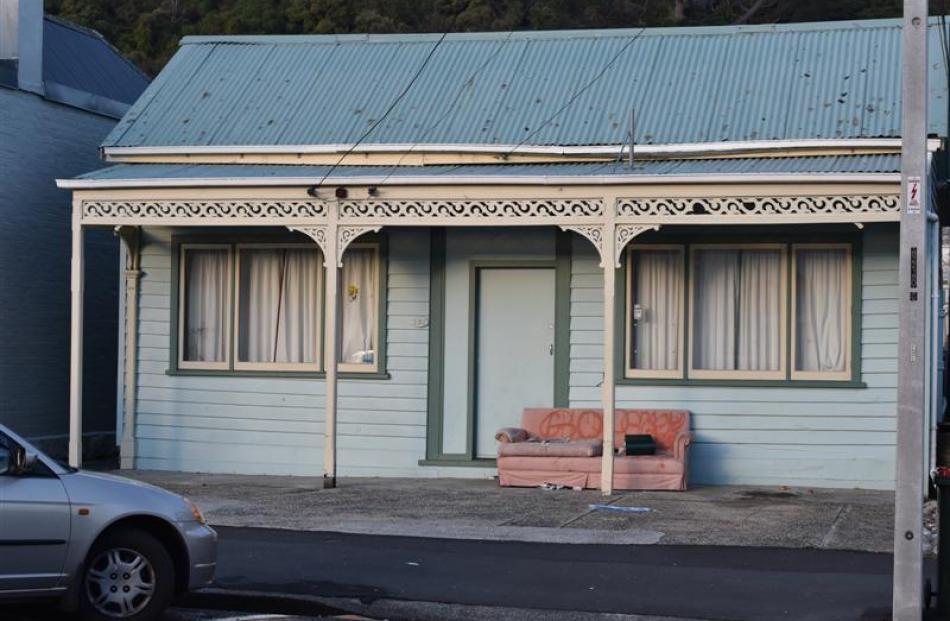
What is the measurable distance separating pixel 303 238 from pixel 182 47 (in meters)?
3.60

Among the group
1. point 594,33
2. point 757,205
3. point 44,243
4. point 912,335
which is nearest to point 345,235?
point 757,205

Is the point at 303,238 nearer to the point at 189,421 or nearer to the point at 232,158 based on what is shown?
the point at 232,158

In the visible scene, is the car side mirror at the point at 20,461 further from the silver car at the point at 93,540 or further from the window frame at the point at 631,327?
the window frame at the point at 631,327

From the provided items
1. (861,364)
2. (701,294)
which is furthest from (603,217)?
(861,364)

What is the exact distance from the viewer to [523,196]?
1503 centimetres

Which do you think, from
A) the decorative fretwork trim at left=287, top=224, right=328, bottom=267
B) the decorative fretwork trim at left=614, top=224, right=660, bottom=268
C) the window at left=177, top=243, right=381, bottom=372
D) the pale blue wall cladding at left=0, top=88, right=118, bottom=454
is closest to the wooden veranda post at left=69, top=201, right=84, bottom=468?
the window at left=177, top=243, right=381, bottom=372

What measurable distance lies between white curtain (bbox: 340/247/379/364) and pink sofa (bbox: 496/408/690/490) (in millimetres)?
2178

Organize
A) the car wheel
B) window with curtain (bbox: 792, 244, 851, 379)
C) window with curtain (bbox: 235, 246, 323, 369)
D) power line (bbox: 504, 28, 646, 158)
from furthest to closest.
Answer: window with curtain (bbox: 235, 246, 323, 369) → power line (bbox: 504, 28, 646, 158) → window with curtain (bbox: 792, 244, 851, 379) → the car wheel

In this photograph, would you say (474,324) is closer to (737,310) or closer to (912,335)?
(737,310)

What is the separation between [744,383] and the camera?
15859 millimetres

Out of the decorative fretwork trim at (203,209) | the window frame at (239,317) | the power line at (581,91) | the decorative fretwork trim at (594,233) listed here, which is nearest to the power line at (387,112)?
the decorative fretwork trim at (203,209)

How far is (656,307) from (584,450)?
6.59 feet

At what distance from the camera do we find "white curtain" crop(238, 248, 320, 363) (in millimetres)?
17297

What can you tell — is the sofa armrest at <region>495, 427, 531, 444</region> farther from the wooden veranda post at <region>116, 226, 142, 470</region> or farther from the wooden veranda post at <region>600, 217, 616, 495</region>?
the wooden veranda post at <region>116, 226, 142, 470</region>
